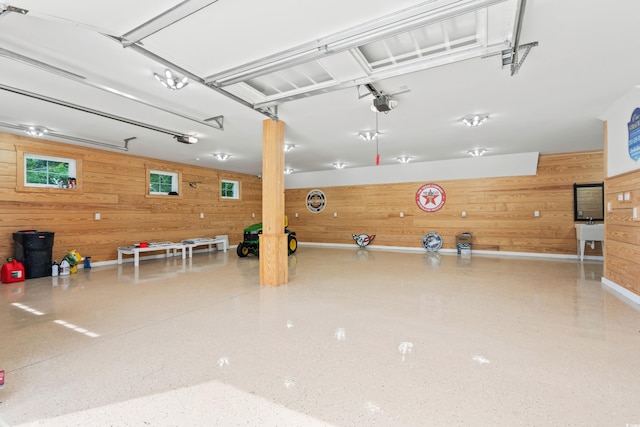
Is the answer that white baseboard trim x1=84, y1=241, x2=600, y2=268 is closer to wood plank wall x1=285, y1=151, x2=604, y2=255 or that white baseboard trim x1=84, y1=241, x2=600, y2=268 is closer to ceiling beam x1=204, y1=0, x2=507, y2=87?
wood plank wall x1=285, y1=151, x2=604, y2=255

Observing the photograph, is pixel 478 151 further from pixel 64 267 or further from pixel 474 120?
pixel 64 267

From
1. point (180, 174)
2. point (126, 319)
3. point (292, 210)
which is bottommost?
point (126, 319)

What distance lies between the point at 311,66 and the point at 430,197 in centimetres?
688

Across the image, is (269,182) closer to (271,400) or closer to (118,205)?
(271,400)

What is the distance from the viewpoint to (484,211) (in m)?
8.20

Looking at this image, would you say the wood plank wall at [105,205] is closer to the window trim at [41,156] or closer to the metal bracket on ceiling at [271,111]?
the window trim at [41,156]

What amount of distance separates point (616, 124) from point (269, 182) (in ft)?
16.8

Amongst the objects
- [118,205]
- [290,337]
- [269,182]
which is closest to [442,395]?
[290,337]

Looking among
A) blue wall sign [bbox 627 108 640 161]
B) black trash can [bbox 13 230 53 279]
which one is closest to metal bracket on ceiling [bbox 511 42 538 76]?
blue wall sign [bbox 627 108 640 161]

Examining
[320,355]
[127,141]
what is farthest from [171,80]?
[127,141]

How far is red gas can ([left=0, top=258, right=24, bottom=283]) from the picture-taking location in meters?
4.94

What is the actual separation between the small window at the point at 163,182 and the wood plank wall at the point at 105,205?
199 millimetres

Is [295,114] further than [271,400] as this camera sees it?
Yes

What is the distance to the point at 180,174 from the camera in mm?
8414
